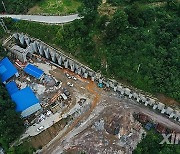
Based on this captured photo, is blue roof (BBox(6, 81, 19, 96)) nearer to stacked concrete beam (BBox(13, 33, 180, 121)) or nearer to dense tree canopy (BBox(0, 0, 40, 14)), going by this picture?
stacked concrete beam (BBox(13, 33, 180, 121))

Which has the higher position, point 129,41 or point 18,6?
point 18,6

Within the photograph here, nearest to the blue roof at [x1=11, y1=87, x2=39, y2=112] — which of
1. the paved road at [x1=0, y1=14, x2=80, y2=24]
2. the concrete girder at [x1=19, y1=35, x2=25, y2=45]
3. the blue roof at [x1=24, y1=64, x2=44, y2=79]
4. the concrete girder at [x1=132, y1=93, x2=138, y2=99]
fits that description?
the blue roof at [x1=24, y1=64, x2=44, y2=79]

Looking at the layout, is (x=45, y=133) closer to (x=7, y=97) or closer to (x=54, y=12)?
(x=7, y=97)

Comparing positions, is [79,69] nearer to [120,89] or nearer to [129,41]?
[120,89]

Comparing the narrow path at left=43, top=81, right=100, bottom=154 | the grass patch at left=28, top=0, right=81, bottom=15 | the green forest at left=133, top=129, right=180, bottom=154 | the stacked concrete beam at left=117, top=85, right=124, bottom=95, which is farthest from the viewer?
the grass patch at left=28, top=0, right=81, bottom=15

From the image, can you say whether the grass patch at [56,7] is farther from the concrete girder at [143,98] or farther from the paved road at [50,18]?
the concrete girder at [143,98]

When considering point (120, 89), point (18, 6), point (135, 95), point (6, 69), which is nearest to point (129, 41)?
point (120, 89)
